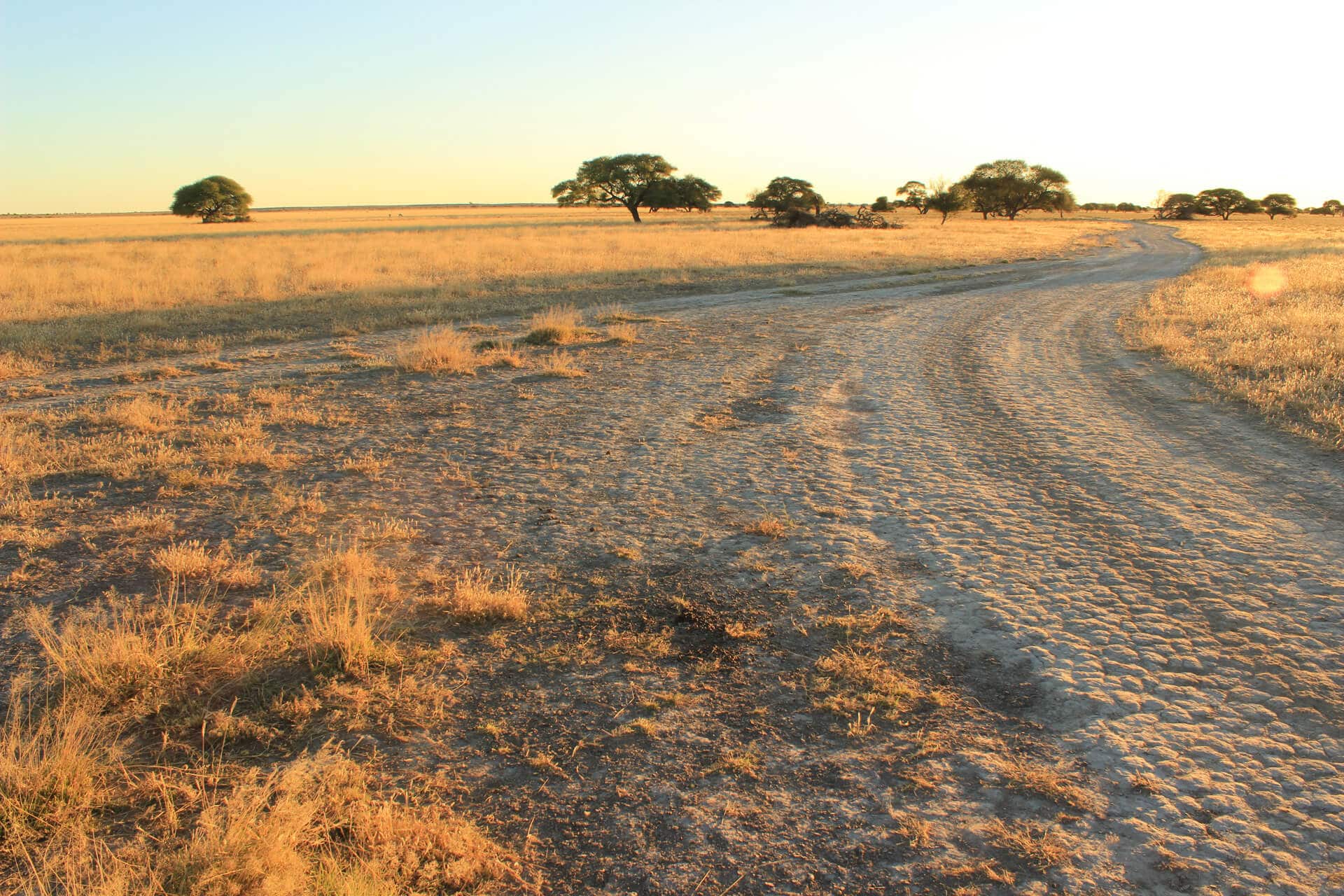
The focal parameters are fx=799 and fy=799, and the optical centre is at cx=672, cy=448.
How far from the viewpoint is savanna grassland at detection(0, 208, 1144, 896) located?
249cm

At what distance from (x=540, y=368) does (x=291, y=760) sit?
24.9 ft

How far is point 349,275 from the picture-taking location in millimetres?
19656

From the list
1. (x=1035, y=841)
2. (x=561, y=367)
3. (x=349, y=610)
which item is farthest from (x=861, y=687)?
(x=561, y=367)

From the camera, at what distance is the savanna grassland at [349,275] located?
42.6ft

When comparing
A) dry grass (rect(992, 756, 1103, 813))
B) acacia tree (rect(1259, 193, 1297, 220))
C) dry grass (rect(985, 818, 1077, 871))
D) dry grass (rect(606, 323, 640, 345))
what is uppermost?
acacia tree (rect(1259, 193, 1297, 220))

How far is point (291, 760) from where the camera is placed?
2.89 meters

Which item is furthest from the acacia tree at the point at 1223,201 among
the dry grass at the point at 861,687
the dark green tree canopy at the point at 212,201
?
the dry grass at the point at 861,687

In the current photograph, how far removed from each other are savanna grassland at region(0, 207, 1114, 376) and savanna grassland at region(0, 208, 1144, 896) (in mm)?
5332

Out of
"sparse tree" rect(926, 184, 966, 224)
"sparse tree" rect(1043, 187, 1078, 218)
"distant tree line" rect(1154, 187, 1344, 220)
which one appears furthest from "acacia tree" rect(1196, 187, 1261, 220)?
"sparse tree" rect(926, 184, 966, 224)

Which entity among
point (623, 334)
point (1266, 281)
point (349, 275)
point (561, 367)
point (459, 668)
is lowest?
point (459, 668)

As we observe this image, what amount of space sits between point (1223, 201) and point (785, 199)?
212ft

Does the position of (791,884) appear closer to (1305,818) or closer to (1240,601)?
(1305,818)

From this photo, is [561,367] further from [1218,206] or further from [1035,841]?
[1218,206]

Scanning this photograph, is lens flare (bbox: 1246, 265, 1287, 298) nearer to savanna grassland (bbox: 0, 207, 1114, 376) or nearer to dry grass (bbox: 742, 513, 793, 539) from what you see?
savanna grassland (bbox: 0, 207, 1114, 376)
